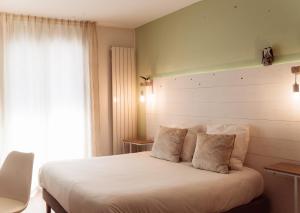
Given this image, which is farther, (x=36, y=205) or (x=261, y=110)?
(x=36, y=205)

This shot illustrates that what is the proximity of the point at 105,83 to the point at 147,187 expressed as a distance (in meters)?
2.83

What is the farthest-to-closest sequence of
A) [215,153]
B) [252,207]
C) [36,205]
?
[36,205]
[215,153]
[252,207]

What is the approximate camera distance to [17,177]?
2.98 meters

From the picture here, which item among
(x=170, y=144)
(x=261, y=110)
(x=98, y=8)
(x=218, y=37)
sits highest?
(x=98, y=8)

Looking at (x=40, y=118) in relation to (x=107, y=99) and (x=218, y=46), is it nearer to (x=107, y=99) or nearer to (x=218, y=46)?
(x=107, y=99)

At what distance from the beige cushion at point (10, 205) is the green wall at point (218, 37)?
2551 mm

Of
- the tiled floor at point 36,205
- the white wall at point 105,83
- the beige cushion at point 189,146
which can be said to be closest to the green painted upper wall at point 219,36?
the white wall at point 105,83

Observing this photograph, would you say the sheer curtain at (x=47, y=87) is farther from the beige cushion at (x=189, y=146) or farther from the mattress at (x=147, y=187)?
the beige cushion at (x=189, y=146)

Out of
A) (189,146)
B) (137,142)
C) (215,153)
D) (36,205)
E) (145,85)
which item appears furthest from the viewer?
(145,85)

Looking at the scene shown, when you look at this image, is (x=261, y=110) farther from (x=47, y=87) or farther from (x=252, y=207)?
(x=47, y=87)

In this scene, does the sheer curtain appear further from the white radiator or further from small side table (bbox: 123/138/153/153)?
small side table (bbox: 123/138/153/153)

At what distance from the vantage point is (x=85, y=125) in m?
4.85

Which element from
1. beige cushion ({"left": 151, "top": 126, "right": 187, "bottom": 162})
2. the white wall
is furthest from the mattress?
the white wall

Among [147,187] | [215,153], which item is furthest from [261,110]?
[147,187]
